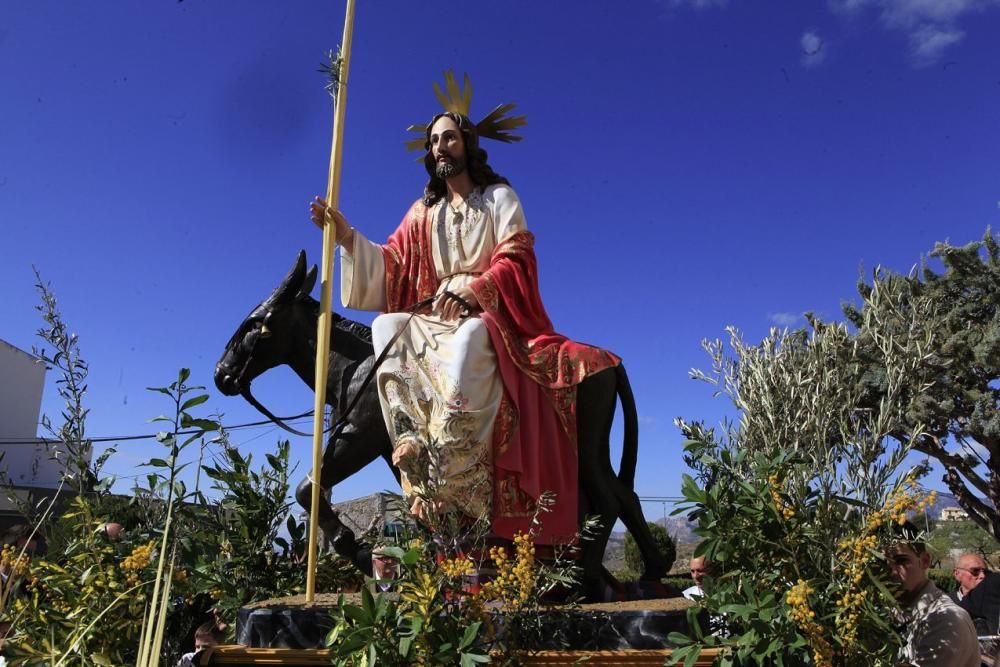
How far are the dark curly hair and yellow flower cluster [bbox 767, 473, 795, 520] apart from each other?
307cm

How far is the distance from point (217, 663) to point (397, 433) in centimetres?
155

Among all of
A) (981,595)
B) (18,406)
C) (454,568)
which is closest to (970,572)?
(981,595)

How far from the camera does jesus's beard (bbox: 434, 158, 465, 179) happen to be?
552 cm

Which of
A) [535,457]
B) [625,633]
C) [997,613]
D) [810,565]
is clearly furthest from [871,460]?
[997,613]

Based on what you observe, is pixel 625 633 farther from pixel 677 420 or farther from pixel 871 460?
pixel 871 460

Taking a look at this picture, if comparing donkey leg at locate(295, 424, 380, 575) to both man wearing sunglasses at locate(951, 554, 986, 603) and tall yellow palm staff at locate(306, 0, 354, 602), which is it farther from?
man wearing sunglasses at locate(951, 554, 986, 603)

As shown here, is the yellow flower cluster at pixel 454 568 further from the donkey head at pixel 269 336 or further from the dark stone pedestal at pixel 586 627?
the donkey head at pixel 269 336

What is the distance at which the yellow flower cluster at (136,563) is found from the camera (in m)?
3.66

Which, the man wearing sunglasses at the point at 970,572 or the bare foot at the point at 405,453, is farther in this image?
the man wearing sunglasses at the point at 970,572

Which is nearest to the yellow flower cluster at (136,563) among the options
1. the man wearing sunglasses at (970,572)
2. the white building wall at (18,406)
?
the man wearing sunglasses at (970,572)

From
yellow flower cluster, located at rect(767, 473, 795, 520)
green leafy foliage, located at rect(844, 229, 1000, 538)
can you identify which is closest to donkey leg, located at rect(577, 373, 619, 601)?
yellow flower cluster, located at rect(767, 473, 795, 520)

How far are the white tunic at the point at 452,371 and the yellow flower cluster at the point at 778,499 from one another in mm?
1470

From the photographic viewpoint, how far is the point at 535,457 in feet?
15.1

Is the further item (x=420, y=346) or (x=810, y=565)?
(x=420, y=346)
